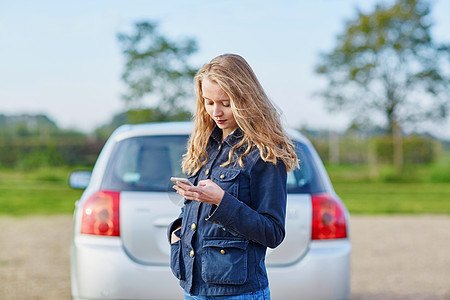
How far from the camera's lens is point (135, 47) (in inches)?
827

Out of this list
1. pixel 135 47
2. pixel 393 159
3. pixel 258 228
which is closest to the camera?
pixel 258 228

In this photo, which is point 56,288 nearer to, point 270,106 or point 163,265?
point 163,265

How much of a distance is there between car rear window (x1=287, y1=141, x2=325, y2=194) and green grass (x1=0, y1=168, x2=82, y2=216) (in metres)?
10.1

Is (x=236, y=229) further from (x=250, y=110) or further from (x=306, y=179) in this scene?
(x=306, y=179)

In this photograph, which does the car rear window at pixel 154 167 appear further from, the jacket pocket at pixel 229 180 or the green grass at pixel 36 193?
the green grass at pixel 36 193

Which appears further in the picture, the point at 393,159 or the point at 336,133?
the point at 336,133

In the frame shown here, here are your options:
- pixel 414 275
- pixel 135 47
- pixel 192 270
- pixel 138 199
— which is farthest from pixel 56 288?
pixel 135 47

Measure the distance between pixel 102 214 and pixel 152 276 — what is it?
0.48 metres

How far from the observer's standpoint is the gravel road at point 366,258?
6062 millimetres

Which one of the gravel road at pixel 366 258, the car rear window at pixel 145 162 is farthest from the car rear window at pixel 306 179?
the gravel road at pixel 366 258

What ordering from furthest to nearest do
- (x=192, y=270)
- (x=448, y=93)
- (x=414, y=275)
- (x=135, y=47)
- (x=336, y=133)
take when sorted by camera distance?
1. (x=448, y=93)
2. (x=336, y=133)
3. (x=135, y=47)
4. (x=414, y=275)
5. (x=192, y=270)

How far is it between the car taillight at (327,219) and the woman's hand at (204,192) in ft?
5.89

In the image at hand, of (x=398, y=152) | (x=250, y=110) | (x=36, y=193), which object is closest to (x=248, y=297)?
(x=250, y=110)

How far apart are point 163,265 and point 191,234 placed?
1491 millimetres
